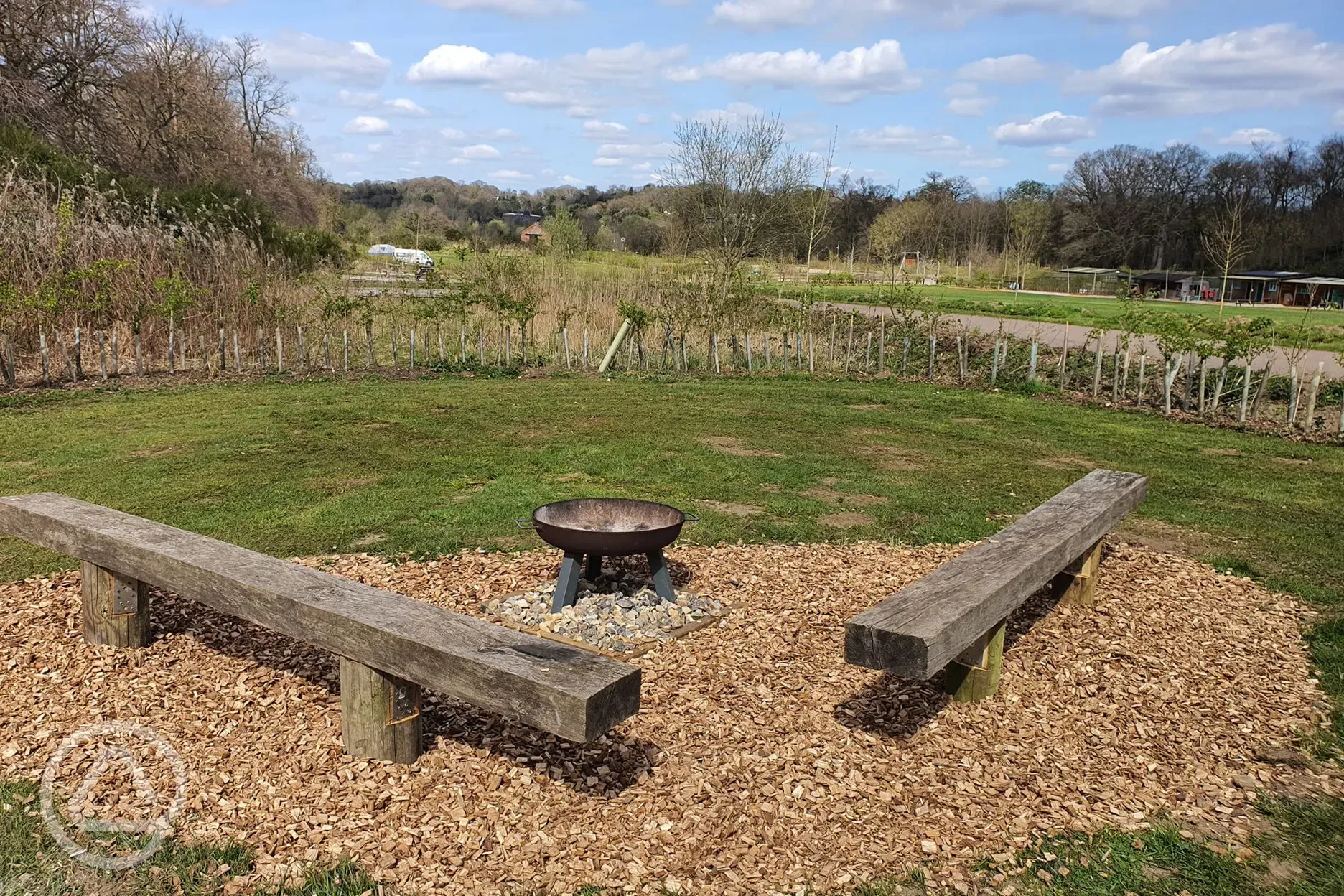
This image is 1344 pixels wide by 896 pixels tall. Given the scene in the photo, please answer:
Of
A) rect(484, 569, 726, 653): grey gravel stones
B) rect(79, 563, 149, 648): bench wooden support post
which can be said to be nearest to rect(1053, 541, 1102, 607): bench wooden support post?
rect(484, 569, 726, 653): grey gravel stones

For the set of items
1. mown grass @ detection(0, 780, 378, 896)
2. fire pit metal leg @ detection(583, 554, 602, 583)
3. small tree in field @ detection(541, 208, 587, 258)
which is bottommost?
mown grass @ detection(0, 780, 378, 896)

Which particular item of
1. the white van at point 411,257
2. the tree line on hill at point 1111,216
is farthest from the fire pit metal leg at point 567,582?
the tree line on hill at point 1111,216

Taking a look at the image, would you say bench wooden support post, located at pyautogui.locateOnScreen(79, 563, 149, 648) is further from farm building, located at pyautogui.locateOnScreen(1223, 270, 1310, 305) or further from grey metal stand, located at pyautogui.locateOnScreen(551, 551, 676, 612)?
farm building, located at pyautogui.locateOnScreen(1223, 270, 1310, 305)

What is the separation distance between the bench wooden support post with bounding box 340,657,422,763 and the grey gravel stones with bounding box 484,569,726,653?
51.4 inches

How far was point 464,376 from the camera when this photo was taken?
14.9 m

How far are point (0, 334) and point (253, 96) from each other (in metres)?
38.6

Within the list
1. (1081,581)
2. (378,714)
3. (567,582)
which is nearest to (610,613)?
(567,582)

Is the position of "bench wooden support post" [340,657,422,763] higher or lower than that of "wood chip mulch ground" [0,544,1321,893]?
higher

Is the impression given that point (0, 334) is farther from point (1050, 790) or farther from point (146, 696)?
point (1050, 790)

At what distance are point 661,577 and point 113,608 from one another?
8.86 ft

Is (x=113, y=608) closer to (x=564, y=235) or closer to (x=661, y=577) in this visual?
(x=661, y=577)

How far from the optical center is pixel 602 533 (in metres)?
4.58

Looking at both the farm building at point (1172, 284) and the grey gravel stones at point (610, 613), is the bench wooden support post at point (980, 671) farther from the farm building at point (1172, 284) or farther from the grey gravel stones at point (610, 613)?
the farm building at point (1172, 284)

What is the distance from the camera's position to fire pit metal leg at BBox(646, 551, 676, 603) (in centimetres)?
504
